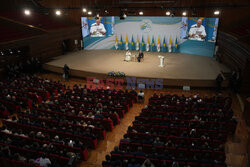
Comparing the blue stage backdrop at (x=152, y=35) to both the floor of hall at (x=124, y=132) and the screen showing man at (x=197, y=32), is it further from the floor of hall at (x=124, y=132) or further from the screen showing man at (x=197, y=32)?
the floor of hall at (x=124, y=132)

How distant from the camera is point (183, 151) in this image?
307 inches

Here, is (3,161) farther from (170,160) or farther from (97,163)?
(170,160)

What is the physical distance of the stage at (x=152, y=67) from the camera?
1619cm

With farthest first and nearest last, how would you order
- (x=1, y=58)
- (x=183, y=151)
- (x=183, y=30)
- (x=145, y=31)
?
(x=145, y=31)
(x=183, y=30)
(x=1, y=58)
(x=183, y=151)

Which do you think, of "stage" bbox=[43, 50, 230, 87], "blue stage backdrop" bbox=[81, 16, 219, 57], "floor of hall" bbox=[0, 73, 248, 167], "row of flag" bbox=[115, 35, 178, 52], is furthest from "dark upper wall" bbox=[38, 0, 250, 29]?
"floor of hall" bbox=[0, 73, 248, 167]

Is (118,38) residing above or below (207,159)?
above

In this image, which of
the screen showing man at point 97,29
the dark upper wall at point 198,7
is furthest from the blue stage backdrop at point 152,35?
the dark upper wall at point 198,7

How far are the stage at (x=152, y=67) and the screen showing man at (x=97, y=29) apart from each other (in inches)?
137

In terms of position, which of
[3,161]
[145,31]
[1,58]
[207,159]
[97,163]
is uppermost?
[145,31]

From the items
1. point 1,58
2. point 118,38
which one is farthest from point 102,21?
point 1,58

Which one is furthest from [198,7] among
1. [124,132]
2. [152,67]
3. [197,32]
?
[124,132]

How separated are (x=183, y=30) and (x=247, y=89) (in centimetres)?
1073

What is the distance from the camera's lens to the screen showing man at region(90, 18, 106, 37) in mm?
25609

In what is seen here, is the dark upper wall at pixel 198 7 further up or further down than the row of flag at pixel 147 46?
further up
